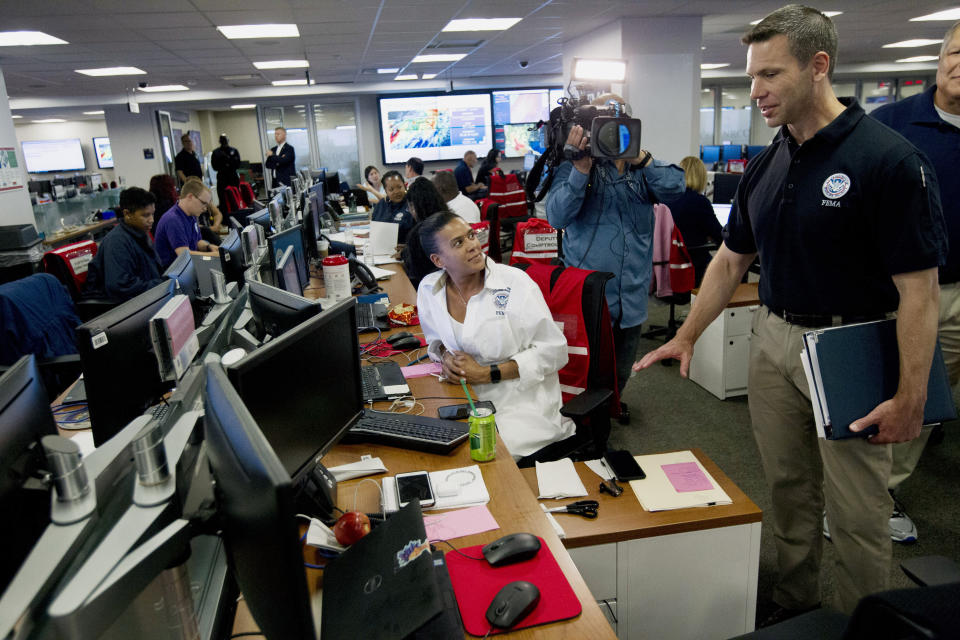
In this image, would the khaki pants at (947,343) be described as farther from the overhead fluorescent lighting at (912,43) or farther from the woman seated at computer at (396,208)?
the overhead fluorescent lighting at (912,43)

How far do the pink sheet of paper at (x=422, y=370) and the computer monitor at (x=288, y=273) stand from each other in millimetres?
582

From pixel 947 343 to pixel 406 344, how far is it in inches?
80.9

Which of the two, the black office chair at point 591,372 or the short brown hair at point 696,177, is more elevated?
the short brown hair at point 696,177

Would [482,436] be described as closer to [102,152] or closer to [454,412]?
[454,412]

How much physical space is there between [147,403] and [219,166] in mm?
9589

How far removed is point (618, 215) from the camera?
9.37 ft

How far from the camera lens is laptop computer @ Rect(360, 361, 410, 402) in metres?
2.09

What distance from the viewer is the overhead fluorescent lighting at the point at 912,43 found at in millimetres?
9961

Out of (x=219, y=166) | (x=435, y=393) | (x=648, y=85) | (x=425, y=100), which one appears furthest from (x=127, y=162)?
(x=435, y=393)

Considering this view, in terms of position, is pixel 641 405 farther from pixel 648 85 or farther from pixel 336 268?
pixel 648 85

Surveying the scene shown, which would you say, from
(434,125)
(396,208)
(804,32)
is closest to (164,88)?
(434,125)

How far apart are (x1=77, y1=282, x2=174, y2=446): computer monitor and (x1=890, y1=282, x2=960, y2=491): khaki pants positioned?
247cm

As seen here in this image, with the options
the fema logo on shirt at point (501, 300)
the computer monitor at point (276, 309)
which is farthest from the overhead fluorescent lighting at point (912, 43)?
the computer monitor at point (276, 309)

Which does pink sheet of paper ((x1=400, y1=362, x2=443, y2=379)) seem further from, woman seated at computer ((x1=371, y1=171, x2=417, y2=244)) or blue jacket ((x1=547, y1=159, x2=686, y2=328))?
woman seated at computer ((x1=371, y1=171, x2=417, y2=244))
